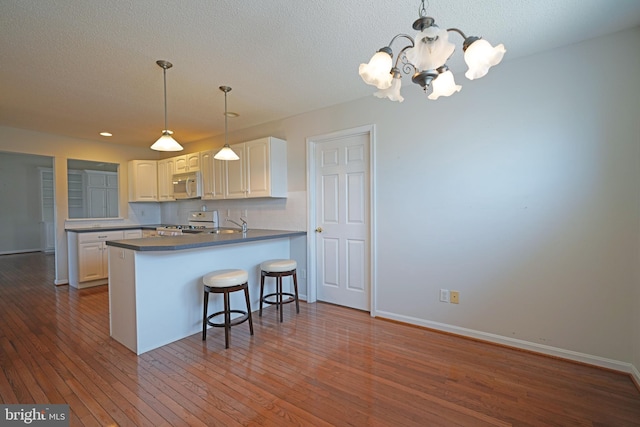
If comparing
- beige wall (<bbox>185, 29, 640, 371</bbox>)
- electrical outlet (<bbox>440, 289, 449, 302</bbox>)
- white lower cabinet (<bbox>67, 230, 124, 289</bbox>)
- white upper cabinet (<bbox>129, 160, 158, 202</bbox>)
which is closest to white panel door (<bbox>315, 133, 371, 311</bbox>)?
beige wall (<bbox>185, 29, 640, 371</bbox>)

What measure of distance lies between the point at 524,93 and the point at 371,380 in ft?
8.66

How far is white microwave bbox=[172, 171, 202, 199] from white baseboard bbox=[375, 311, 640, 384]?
3.62 meters

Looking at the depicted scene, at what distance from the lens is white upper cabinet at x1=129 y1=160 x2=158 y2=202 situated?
554 cm

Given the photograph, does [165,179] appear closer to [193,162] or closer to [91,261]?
[193,162]

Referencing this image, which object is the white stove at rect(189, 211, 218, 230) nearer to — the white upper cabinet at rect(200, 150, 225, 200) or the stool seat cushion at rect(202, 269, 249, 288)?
the white upper cabinet at rect(200, 150, 225, 200)

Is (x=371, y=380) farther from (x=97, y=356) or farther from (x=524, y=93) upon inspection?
(x=524, y=93)

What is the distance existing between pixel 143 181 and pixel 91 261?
1.65 m

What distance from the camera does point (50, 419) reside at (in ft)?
5.74

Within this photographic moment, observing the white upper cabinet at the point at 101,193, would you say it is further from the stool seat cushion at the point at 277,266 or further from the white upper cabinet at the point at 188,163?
the stool seat cushion at the point at 277,266

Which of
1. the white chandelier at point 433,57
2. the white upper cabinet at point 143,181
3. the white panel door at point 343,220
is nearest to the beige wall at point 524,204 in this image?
the white panel door at point 343,220

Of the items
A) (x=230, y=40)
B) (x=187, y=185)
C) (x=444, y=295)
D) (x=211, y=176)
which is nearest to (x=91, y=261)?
(x=187, y=185)

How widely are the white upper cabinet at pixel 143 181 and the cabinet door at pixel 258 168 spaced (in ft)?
8.44

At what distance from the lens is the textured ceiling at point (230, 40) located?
187cm

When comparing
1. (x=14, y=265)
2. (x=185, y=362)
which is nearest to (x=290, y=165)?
(x=185, y=362)
